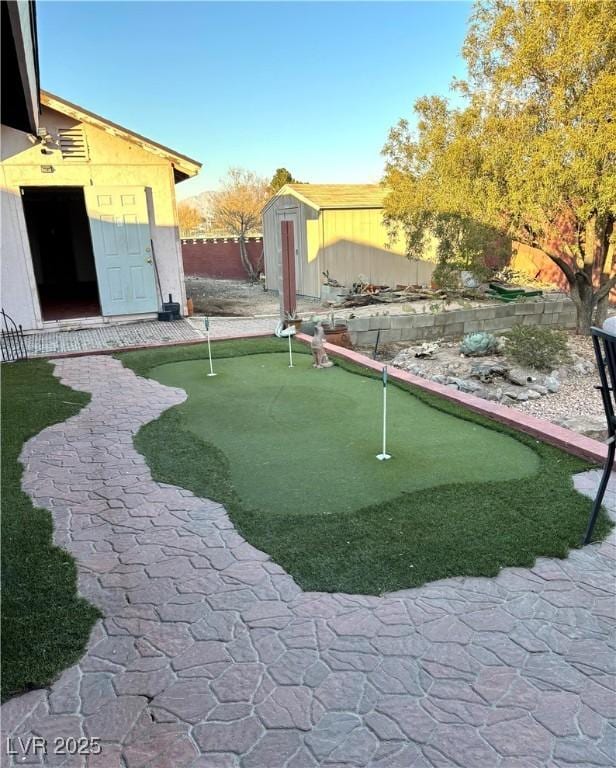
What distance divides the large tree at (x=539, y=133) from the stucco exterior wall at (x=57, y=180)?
16.8 ft

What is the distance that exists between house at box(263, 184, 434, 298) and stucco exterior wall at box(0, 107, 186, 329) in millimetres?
3581

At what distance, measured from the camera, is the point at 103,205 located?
9.27m

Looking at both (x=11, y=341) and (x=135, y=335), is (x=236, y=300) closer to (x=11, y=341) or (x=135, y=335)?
(x=135, y=335)

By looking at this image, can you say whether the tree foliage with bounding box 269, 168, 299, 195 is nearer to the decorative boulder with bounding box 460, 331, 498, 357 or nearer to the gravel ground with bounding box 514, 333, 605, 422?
the decorative boulder with bounding box 460, 331, 498, 357

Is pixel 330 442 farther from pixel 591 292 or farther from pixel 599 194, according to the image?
pixel 591 292

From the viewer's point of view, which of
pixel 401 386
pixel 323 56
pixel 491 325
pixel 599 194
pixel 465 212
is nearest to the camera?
pixel 401 386

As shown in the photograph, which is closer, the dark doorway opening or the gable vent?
the gable vent

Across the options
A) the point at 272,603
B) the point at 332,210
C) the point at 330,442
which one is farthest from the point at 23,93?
the point at 332,210

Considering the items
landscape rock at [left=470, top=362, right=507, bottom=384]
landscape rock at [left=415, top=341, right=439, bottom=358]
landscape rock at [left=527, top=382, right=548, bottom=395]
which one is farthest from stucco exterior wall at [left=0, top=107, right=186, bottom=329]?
landscape rock at [left=527, top=382, right=548, bottom=395]

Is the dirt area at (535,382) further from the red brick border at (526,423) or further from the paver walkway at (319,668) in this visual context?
the paver walkway at (319,668)

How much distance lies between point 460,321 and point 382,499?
6798 mm

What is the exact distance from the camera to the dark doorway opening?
14.0 meters

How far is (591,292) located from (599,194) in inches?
102

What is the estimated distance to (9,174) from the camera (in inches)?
336
